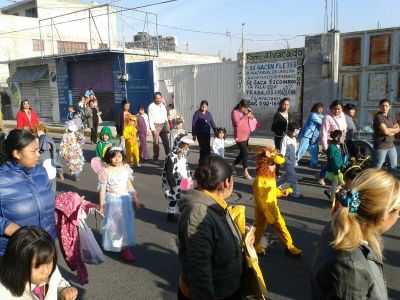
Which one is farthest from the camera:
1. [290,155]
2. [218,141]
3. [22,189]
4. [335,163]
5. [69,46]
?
[69,46]

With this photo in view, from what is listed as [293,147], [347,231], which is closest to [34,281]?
[347,231]

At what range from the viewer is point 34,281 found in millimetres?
2178

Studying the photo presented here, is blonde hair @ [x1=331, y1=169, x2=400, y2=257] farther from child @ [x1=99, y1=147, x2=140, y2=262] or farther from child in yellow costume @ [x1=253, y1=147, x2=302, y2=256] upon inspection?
child @ [x1=99, y1=147, x2=140, y2=262]

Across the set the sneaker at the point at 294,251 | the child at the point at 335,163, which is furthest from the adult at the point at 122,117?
the sneaker at the point at 294,251

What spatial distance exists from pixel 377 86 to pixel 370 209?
10826 mm

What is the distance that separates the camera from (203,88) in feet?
50.9

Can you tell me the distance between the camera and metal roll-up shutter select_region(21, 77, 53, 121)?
23.3 metres

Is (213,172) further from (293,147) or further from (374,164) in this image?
(374,164)

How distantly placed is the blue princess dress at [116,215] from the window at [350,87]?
9151 mm

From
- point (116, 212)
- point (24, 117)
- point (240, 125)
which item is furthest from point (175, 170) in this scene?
point (24, 117)

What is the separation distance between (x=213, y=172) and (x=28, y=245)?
1.14 m

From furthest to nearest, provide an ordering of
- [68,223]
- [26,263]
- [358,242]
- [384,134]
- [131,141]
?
[131,141] < [384,134] < [68,223] < [26,263] < [358,242]

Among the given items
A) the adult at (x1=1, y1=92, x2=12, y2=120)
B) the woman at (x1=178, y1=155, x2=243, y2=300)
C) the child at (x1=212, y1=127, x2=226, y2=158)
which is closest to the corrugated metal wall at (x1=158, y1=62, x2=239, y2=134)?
the child at (x1=212, y1=127, x2=226, y2=158)

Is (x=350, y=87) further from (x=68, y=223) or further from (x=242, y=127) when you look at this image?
(x=68, y=223)
